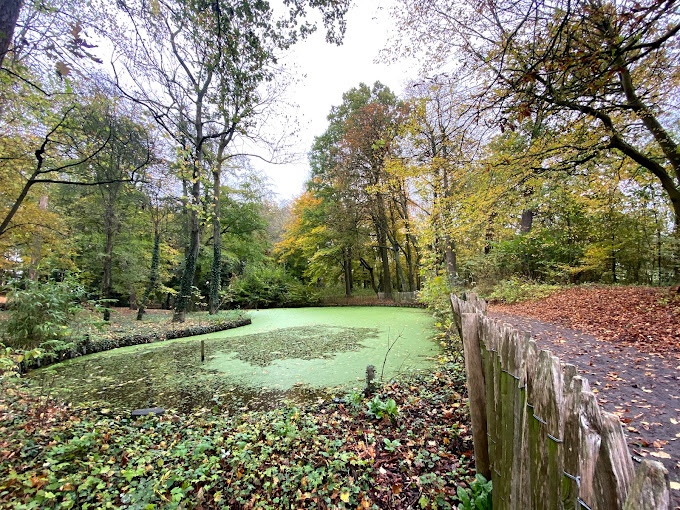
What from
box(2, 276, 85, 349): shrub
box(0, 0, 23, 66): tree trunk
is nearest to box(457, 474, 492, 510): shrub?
box(0, 0, 23, 66): tree trunk

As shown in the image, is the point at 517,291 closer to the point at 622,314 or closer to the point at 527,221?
the point at 622,314

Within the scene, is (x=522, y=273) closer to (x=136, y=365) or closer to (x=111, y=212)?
(x=136, y=365)

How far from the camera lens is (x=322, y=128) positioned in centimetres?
1722

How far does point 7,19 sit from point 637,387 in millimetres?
6355

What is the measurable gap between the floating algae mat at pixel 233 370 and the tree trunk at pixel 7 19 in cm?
363

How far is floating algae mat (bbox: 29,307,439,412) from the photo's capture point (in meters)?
3.67

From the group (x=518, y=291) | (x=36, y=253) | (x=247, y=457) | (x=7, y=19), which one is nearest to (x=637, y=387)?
(x=247, y=457)

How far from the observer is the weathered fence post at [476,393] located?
1.86 m

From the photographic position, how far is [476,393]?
199cm

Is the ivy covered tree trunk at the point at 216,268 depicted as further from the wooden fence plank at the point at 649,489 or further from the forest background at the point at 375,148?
the wooden fence plank at the point at 649,489

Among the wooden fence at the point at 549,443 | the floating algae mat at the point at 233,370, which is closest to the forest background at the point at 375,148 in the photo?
the floating algae mat at the point at 233,370

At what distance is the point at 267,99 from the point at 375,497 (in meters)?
11.0

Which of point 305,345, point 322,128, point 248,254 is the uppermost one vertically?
point 322,128

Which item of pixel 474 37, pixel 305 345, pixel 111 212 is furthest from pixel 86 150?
pixel 474 37
